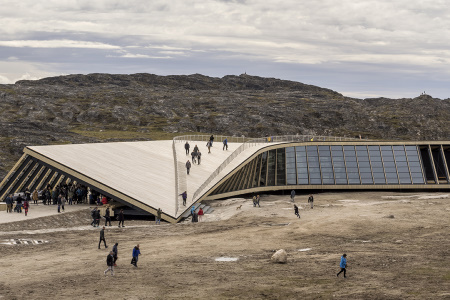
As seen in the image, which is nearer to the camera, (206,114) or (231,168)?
(231,168)

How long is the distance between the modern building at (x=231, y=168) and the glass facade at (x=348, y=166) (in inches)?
4.2

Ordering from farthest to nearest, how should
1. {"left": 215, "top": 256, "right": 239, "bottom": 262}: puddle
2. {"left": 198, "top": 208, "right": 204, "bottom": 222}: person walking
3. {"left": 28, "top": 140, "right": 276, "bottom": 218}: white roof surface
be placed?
{"left": 28, "top": 140, "right": 276, "bottom": 218}: white roof surface < {"left": 198, "top": 208, "right": 204, "bottom": 222}: person walking < {"left": 215, "top": 256, "right": 239, "bottom": 262}: puddle

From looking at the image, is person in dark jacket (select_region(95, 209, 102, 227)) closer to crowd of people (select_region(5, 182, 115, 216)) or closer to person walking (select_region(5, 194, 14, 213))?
crowd of people (select_region(5, 182, 115, 216))

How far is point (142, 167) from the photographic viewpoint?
175 feet

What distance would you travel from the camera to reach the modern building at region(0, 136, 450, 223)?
4633 cm

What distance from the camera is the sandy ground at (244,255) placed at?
2395 cm

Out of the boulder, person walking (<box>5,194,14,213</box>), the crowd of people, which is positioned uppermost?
the crowd of people

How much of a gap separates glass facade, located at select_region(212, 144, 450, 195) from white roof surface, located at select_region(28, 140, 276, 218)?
9.27ft

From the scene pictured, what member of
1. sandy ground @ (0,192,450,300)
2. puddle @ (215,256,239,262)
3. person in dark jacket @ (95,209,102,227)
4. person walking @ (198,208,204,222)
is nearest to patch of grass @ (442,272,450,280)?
sandy ground @ (0,192,450,300)

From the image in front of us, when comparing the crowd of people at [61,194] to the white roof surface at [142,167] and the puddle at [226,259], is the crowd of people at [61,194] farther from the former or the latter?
the puddle at [226,259]

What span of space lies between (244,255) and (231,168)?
2415 cm

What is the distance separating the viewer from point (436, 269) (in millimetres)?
26000

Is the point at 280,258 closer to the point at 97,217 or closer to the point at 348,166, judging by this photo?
the point at 97,217

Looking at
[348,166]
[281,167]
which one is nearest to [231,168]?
[281,167]
